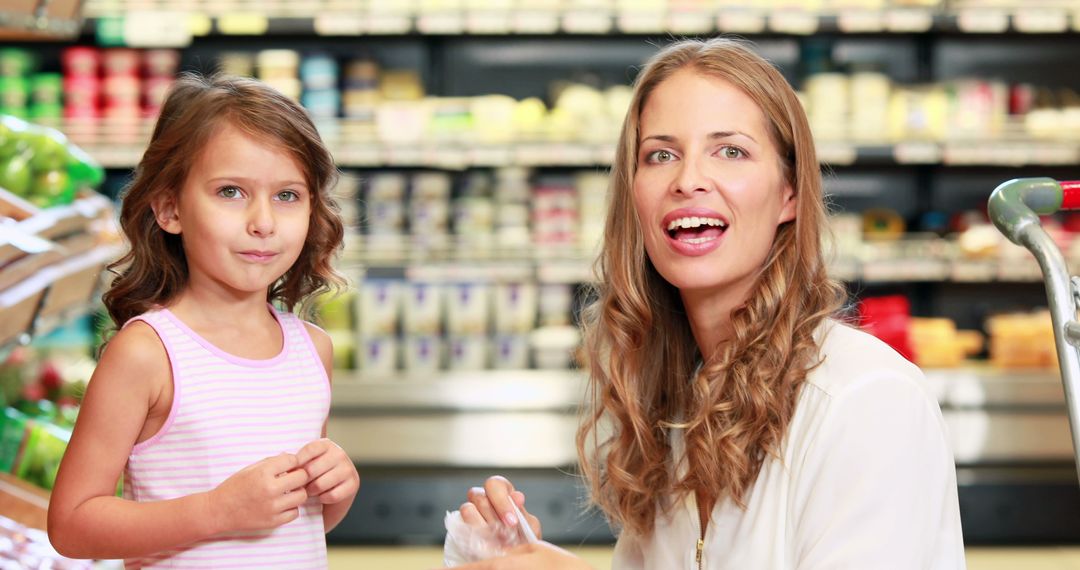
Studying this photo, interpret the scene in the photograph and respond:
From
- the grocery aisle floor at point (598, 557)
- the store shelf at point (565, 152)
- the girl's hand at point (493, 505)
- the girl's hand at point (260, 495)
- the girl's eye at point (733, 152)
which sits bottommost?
the grocery aisle floor at point (598, 557)

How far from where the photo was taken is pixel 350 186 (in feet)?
14.2

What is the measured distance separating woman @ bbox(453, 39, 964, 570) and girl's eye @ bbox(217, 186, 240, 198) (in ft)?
1.50

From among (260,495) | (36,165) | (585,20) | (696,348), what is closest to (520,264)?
(585,20)

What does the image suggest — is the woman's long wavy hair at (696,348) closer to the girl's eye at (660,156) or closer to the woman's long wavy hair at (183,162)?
the girl's eye at (660,156)

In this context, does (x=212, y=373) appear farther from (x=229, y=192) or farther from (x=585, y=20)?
(x=585, y=20)

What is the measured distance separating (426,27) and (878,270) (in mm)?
1751

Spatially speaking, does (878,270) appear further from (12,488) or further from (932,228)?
(12,488)

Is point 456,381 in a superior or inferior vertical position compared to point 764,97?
inferior

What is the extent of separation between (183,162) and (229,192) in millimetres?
69

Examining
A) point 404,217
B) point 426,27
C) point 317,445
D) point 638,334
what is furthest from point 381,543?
point 317,445

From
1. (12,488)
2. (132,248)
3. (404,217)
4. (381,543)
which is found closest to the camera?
(132,248)

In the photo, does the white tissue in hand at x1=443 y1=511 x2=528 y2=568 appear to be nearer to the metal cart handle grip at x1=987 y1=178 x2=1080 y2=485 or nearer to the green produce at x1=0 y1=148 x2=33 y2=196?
the metal cart handle grip at x1=987 y1=178 x2=1080 y2=485

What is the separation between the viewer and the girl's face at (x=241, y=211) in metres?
1.41

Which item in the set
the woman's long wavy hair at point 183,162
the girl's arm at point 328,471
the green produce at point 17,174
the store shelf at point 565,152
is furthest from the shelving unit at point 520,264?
the girl's arm at point 328,471
